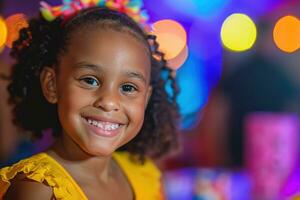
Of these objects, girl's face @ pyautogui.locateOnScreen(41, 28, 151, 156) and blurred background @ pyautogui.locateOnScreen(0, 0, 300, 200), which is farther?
blurred background @ pyautogui.locateOnScreen(0, 0, 300, 200)

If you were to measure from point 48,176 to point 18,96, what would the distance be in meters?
0.37

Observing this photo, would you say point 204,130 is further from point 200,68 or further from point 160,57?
point 160,57

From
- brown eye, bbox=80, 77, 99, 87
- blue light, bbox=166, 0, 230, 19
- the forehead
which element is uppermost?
the forehead

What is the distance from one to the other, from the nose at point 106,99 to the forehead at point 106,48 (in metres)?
0.05

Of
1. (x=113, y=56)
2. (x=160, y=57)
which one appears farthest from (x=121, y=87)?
(x=160, y=57)

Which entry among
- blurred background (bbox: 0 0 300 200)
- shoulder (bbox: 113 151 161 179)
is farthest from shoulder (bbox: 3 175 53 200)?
blurred background (bbox: 0 0 300 200)

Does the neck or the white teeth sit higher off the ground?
the white teeth

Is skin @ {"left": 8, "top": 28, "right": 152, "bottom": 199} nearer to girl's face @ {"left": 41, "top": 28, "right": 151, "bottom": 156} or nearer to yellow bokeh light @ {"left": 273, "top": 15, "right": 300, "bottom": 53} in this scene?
girl's face @ {"left": 41, "top": 28, "right": 151, "bottom": 156}

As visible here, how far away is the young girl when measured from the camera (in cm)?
110

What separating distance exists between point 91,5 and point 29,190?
489 millimetres

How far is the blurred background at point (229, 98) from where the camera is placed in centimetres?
200

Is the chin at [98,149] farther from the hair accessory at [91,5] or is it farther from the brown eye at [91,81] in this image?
the hair accessory at [91,5]

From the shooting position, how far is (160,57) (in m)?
1.42

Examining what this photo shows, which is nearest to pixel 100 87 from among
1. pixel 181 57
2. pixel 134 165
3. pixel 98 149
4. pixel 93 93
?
pixel 93 93
